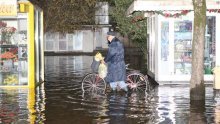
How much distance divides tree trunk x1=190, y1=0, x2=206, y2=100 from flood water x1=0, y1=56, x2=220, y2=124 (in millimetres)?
336

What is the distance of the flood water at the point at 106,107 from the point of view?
11.5 meters

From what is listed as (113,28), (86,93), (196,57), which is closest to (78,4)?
(86,93)

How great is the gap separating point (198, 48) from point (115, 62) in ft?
10.9

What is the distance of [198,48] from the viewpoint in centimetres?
1362

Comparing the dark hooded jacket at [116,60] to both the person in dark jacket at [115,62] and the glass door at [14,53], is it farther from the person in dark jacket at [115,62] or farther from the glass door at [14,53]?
the glass door at [14,53]

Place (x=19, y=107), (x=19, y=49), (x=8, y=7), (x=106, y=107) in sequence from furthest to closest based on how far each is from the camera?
(x=19, y=49), (x=8, y=7), (x=19, y=107), (x=106, y=107)

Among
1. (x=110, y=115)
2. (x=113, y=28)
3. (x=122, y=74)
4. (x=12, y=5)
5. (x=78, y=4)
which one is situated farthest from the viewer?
(x=113, y=28)

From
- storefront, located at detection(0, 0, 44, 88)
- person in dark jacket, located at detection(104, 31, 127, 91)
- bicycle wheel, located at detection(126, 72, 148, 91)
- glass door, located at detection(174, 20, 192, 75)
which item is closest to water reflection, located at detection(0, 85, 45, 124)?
storefront, located at detection(0, 0, 44, 88)

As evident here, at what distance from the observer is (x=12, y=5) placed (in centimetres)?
1734

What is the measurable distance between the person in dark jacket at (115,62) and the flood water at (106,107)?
0.45 metres

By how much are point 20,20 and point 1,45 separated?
1143 mm

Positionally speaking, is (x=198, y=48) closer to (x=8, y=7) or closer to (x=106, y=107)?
(x=106, y=107)

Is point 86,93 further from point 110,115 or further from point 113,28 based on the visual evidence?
point 113,28

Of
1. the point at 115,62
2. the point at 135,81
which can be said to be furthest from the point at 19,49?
the point at 135,81
